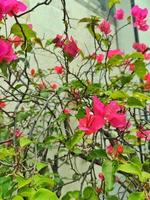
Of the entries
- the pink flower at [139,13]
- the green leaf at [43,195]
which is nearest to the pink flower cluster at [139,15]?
the pink flower at [139,13]

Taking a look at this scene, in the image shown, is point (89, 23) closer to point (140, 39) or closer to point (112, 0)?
point (112, 0)

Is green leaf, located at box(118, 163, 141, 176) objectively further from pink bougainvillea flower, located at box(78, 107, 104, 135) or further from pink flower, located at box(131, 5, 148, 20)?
pink flower, located at box(131, 5, 148, 20)

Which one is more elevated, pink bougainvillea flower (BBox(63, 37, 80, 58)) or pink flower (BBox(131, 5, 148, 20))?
pink flower (BBox(131, 5, 148, 20))

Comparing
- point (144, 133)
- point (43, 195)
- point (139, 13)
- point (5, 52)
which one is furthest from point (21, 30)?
point (139, 13)

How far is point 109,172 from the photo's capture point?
Answer: 0.63m

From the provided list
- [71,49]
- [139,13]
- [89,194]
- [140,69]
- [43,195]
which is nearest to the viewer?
[43,195]

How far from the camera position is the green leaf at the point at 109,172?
2.02 ft

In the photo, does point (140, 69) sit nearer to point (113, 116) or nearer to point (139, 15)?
point (113, 116)

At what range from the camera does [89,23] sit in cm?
116

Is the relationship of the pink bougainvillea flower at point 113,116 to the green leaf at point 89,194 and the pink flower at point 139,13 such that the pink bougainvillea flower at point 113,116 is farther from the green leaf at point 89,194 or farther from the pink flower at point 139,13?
the pink flower at point 139,13

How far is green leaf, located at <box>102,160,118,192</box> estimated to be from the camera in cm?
62

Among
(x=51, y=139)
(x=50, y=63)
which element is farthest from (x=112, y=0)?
(x=50, y=63)

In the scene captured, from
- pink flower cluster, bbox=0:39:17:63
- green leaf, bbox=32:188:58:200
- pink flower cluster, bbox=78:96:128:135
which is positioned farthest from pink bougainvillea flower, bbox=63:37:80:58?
green leaf, bbox=32:188:58:200

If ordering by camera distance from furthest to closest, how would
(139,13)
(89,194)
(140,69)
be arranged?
1. (139,13)
2. (140,69)
3. (89,194)
